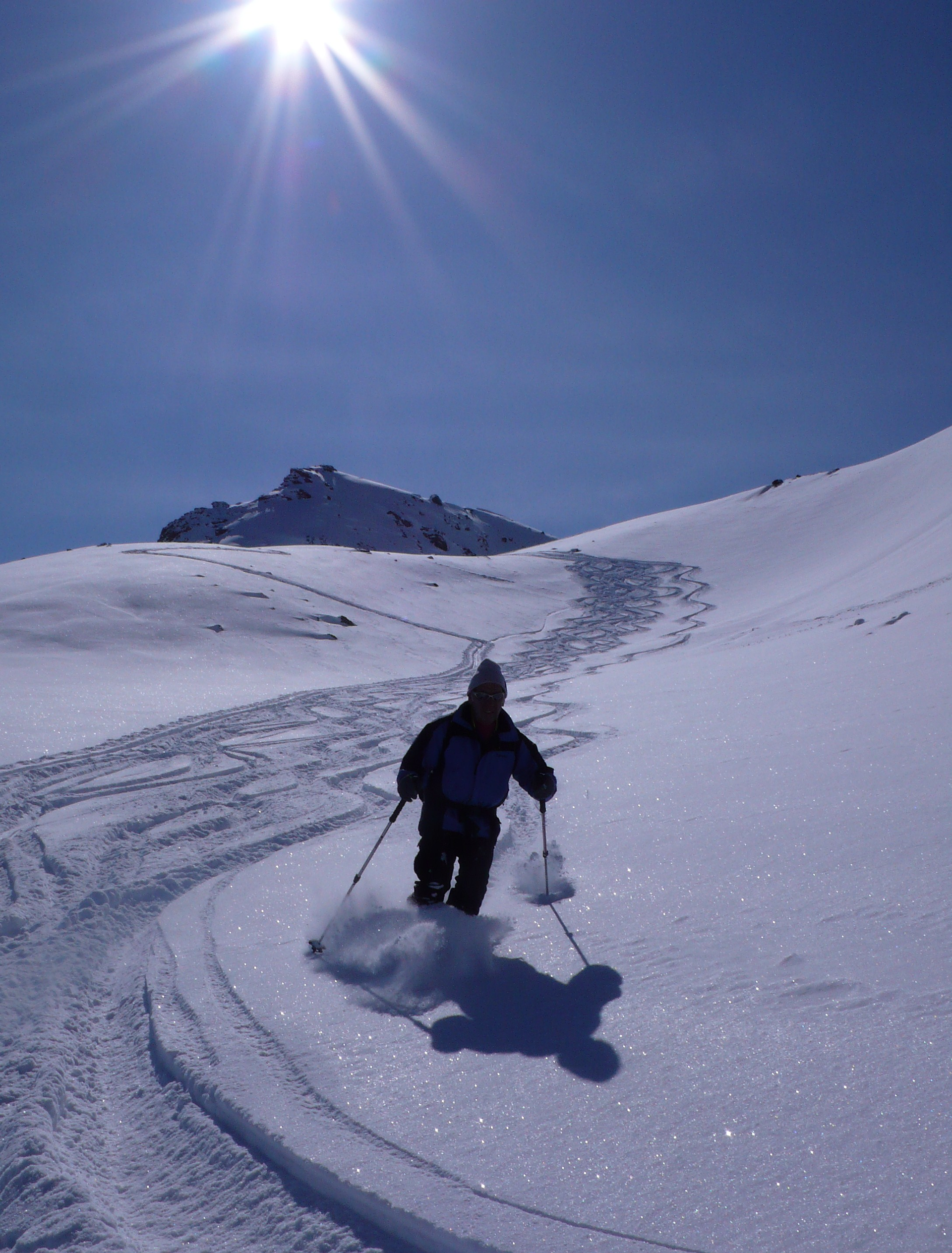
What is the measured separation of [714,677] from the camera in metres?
12.1

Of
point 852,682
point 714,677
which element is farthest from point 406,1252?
point 714,677

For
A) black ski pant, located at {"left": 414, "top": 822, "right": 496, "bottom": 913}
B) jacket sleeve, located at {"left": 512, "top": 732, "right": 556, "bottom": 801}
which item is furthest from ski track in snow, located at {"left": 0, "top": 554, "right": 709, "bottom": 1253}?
jacket sleeve, located at {"left": 512, "top": 732, "right": 556, "bottom": 801}

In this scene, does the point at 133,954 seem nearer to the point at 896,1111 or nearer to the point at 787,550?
the point at 896,1111

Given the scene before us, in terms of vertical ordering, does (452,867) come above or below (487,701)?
below

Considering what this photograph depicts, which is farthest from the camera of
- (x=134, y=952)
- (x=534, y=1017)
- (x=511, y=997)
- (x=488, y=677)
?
(x=488, y=677)

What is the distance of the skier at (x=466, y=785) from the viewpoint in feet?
14.5

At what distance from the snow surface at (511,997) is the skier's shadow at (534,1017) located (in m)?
0.02

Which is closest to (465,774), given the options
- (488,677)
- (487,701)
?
(487,701)

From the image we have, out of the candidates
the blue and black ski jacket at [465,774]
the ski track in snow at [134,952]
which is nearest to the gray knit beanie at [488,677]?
the blue and black ski jacket at [465,774]

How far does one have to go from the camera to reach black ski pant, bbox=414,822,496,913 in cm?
441

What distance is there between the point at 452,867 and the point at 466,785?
54 centimetres

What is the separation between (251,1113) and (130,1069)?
733 mm

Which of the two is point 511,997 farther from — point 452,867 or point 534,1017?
point 452,867

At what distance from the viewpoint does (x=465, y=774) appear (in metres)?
4.42
